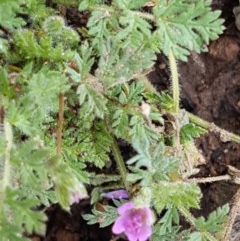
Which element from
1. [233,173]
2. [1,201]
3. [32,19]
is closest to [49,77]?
[32,19]

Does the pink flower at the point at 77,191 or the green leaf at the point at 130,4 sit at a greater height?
the green leaf at the point at 130,4

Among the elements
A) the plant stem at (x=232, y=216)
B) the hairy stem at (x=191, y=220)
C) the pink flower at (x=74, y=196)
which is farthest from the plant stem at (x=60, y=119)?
the plant stem at (x=232, y=216)

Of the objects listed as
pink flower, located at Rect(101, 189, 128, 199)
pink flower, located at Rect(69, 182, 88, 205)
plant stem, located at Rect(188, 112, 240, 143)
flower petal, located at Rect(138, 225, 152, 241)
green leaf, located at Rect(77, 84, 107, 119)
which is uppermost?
green leaf, located at Rect(77, 84, 107, 119)

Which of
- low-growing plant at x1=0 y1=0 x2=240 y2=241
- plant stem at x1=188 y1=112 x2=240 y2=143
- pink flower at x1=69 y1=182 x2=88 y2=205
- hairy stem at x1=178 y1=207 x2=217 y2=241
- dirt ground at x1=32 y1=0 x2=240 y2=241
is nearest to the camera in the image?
pink flower at x1=69 y1=182 x2=88 y2=205

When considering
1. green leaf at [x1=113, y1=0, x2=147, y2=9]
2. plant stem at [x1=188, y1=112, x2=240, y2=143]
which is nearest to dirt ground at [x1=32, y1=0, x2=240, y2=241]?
plant stem at [x1=188, y1=112, x2=240, y2=143]

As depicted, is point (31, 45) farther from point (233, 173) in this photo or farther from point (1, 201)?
point (233, 173)

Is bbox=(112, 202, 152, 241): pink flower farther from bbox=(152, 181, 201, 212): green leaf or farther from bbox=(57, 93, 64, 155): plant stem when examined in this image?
bbox=(57, 93, 64, 155): plant stem

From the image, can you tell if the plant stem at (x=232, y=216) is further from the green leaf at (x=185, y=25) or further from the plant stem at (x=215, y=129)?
the green leaf at (x=185, y=25)
